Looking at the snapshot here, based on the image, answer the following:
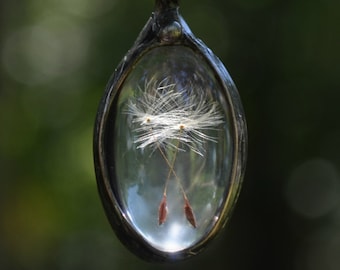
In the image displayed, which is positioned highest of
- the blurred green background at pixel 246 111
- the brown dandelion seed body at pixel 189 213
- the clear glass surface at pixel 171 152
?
the blurred green background at pixel 246 111

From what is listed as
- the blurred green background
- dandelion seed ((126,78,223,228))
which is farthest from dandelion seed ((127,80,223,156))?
the blurred green background

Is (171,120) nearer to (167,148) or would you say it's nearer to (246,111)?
(167,148)

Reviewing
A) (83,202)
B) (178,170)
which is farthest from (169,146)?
(83,202)

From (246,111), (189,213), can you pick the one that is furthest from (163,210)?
(246,111)

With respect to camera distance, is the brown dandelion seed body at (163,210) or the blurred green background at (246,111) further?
the blurred green background at (246,111)

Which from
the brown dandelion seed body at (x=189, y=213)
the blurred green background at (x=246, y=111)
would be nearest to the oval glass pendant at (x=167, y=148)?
the brown dandelion seed body at (x=189, y=213)

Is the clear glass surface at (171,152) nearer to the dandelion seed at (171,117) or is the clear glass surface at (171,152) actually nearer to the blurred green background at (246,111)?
the dandelion seed at (171,117)

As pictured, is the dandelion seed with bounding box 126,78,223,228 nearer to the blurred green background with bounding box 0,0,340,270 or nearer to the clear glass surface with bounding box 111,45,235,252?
the clear glass surface with bounding box 111,45,235,252

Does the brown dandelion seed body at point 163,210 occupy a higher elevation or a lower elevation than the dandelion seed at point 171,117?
lower
